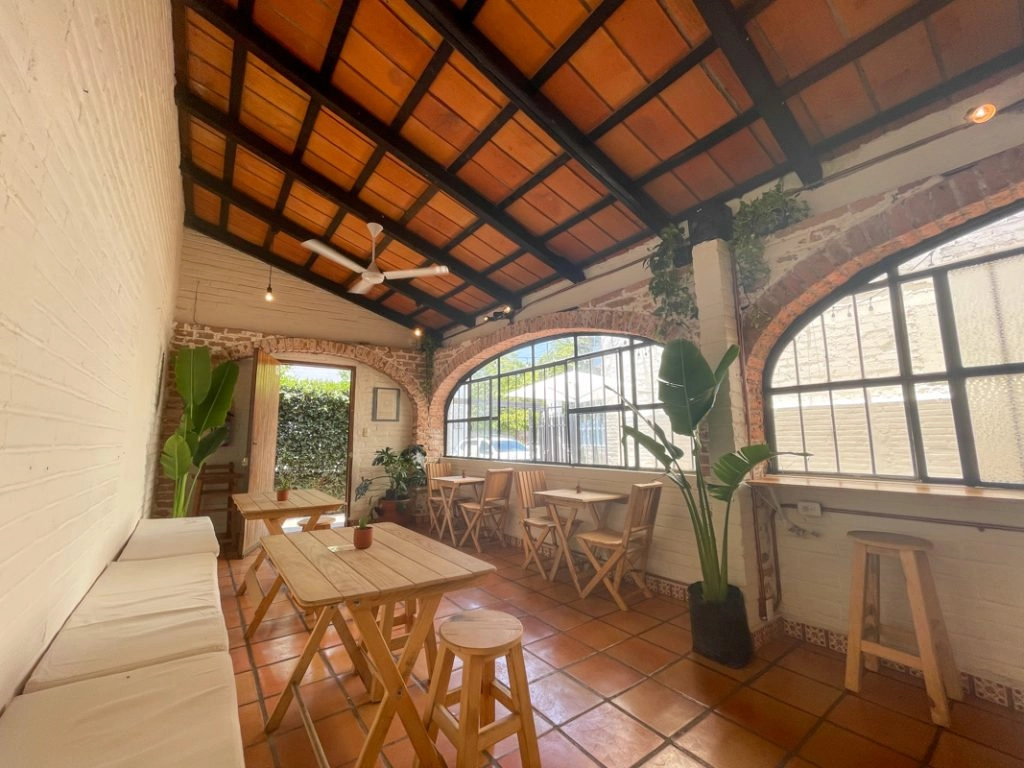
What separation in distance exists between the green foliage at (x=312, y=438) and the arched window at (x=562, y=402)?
2581 millimetres

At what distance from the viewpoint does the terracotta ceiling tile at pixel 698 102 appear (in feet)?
8.48

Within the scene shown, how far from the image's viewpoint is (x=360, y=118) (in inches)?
132

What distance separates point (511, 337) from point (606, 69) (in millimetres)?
3234

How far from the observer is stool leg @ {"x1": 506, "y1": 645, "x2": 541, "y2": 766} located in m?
1.58

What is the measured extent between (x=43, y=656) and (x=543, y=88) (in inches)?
147

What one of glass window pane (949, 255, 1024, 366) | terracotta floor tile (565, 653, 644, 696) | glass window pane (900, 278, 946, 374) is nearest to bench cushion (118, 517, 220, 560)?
terracotta floor tile (565, 653, 644, 696)

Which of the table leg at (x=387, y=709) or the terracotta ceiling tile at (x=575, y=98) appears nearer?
the table leg at (x=387, y=709)

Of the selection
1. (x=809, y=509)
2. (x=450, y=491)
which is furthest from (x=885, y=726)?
(x=450, y=491)

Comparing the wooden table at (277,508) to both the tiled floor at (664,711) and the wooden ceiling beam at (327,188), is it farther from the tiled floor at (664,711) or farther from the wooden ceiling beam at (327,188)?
the wooden ceiling beam at (327,188)

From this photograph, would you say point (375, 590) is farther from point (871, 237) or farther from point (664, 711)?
A: point (871, 237)

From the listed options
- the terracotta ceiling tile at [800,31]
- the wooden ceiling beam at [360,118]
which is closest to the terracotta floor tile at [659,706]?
the terracotta ceiling tile at [800,31]

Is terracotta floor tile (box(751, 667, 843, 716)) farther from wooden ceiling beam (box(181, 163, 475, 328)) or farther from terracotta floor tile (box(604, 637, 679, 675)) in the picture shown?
wooden ceiling beam (box(181, 163, 475, 328))

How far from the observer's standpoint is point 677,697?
2164 millimetres

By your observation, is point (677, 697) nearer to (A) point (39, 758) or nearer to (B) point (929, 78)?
(A) point (39, 758)
